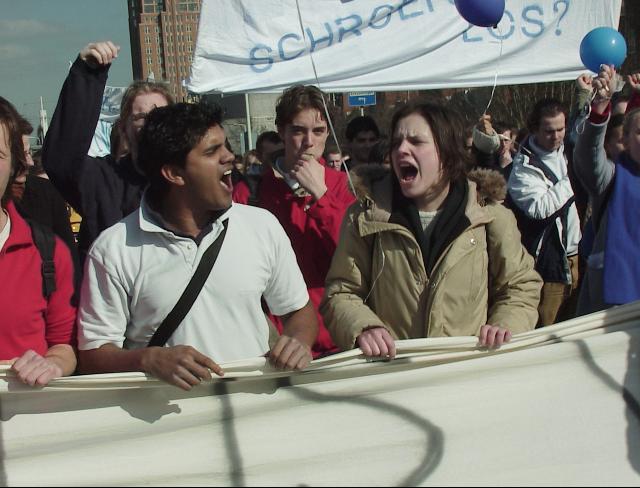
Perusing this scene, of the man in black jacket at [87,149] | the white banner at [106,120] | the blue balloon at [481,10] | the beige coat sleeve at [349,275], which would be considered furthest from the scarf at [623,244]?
the white banner at [106,120]

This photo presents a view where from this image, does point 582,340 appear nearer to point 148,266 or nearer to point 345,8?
point 148,266

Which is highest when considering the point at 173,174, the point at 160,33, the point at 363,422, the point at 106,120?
the point at 160,33

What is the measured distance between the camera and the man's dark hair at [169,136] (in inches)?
114

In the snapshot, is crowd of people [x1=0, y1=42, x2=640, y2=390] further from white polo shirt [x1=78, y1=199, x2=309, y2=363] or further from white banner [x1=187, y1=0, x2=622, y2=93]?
white banner [x1=187, y1=0, x2=622, y2=93]

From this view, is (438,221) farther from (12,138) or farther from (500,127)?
(500,127)

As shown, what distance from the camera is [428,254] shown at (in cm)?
313

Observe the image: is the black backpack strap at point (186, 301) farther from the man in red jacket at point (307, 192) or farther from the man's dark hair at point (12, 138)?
the man in red jacket at point (307, 192)

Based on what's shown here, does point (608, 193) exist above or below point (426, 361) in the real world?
above

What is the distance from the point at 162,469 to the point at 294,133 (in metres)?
2.00

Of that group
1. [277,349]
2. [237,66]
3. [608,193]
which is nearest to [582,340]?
[277,349]

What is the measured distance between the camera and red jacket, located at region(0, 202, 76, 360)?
2.68 metres

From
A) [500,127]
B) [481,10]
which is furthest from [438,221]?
[500,127]

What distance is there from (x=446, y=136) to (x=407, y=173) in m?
0.20

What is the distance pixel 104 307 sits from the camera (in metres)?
2.74
